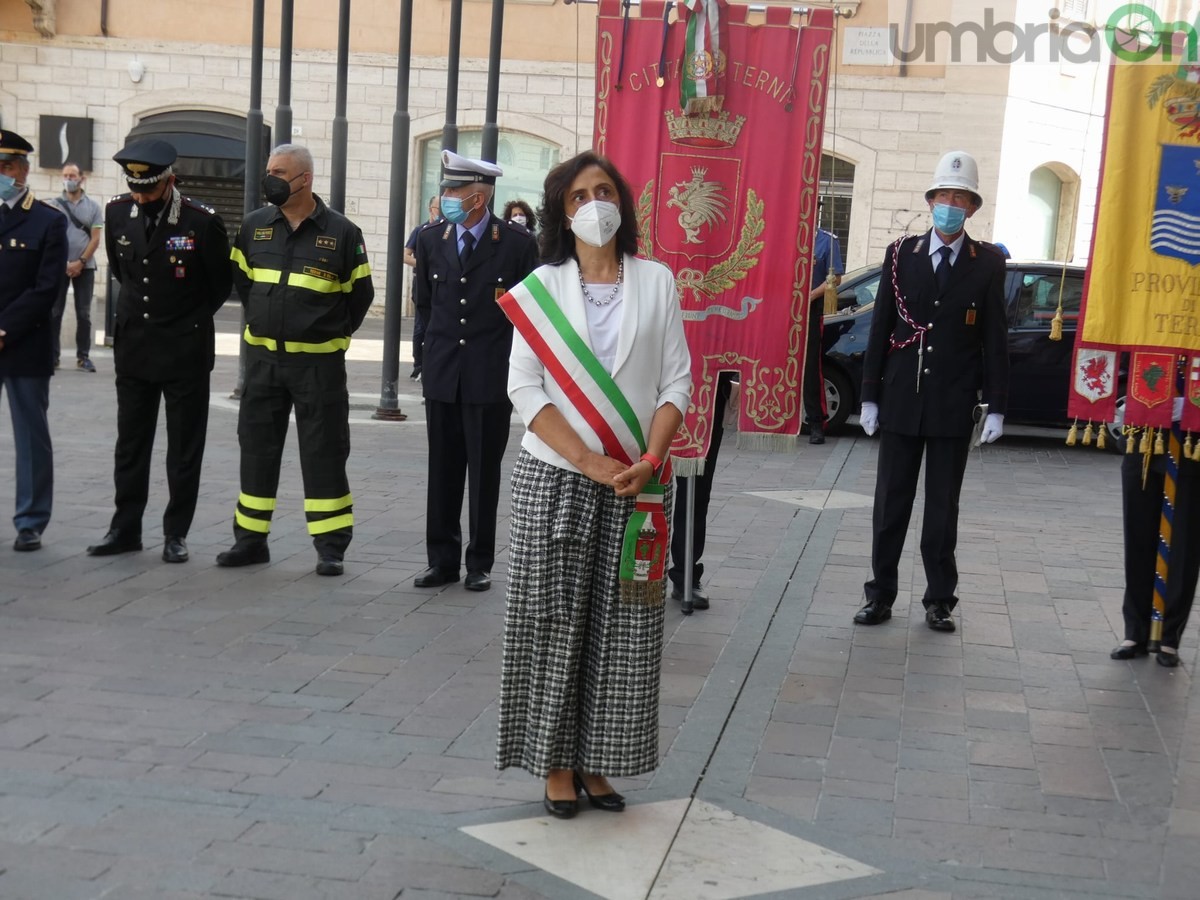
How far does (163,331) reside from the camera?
25.0 feet

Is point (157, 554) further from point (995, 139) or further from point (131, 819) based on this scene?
point (995, 139)

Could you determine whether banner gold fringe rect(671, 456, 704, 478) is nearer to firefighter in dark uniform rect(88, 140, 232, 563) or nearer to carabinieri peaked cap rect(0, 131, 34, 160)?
firefighter in dark uniform rect(88, 140, 232, 563)

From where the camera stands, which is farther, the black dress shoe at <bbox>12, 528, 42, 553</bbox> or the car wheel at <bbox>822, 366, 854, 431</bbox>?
the car wheel at <bbox>822, 366, 854, 431</bbox>

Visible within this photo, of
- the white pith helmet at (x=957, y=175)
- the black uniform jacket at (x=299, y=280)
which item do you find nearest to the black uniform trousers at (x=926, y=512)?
the white pith helmet at (x=957, y=175)

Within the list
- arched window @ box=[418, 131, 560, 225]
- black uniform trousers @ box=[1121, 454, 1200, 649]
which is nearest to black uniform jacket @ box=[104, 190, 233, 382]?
black uniform trousers @ box=[1121, 454, 1200, 649]

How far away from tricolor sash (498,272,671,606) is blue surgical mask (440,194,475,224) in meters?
3.02

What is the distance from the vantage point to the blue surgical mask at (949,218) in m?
6.86

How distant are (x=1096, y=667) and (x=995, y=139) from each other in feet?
59.0

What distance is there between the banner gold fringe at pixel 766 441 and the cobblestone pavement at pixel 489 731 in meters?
0.73

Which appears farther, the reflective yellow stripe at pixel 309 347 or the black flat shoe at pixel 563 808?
the reflective yellow stripe at pixel 309 347

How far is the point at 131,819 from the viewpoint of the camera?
14.0 feet

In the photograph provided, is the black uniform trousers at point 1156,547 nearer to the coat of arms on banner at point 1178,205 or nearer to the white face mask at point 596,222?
the coat of arms on banner at point 1178,205

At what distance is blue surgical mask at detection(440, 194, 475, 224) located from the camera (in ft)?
24.2

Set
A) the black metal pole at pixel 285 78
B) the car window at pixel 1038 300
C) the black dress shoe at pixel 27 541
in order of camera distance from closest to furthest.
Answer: the black dress shoe at pixel 27 541
the black metal pole at pixel 285 78
the car window at pixel 1038 300
